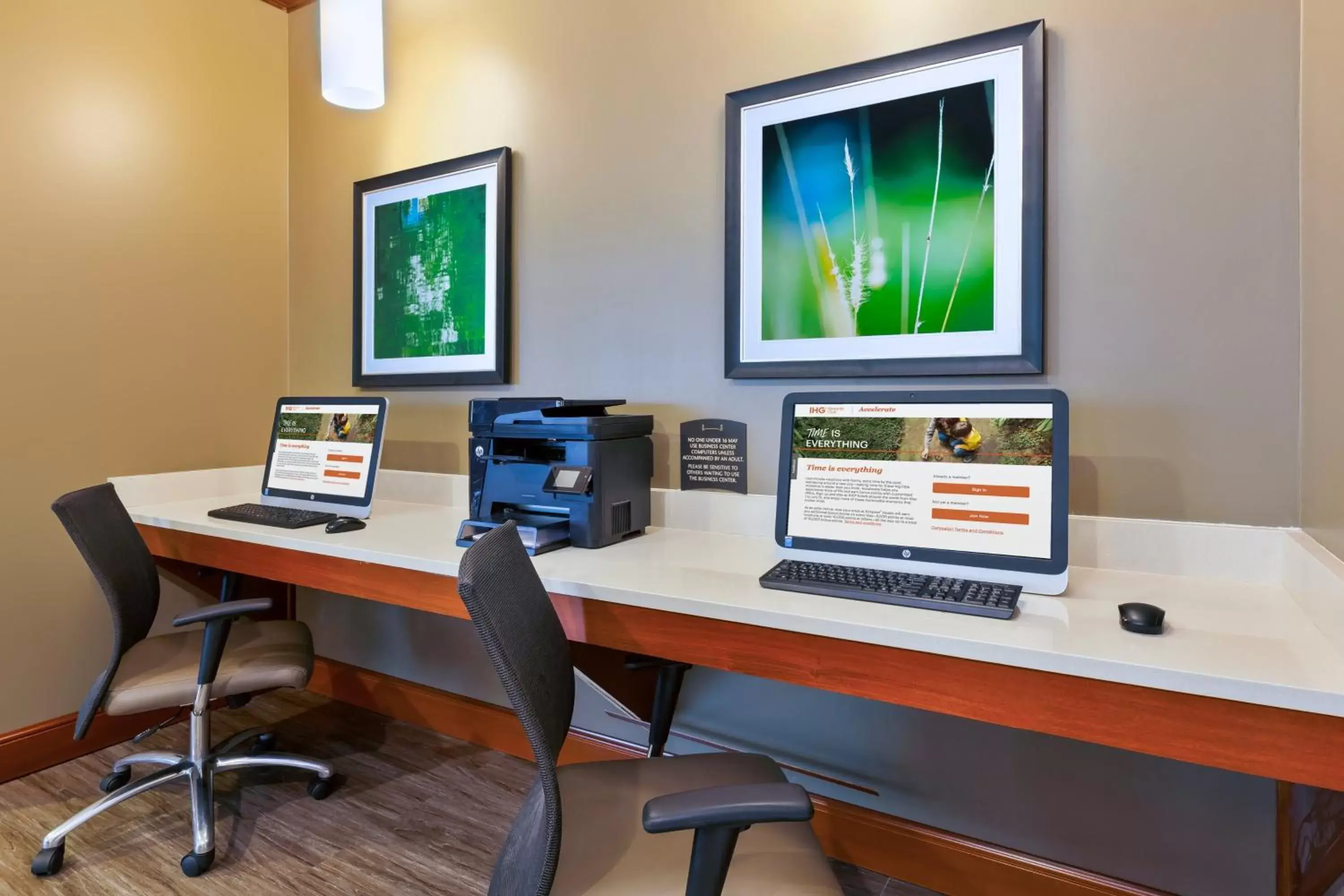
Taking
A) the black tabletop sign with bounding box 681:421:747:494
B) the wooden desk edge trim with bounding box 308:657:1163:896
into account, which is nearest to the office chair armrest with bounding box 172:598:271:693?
the wooden desk edge trim with bounding box 308:657:1163:896

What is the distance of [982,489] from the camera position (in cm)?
151

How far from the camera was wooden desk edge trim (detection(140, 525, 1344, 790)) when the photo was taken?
97 centimetres

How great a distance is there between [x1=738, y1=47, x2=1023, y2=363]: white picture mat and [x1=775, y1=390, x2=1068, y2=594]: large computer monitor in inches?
8.6

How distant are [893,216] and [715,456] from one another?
0.78 metres

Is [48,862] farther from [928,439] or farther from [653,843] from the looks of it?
[928,439]

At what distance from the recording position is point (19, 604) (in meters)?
2.32

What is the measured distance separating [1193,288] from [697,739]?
1.65m

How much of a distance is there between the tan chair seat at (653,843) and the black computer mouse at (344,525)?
116cm

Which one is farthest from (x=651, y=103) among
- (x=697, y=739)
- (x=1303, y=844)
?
(x=1303, y=844)

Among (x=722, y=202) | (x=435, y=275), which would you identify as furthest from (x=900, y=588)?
(x=435, y=275)

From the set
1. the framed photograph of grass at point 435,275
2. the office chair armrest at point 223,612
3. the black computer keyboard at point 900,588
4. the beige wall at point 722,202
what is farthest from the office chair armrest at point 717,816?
the framed photograph of grass at point 435,275

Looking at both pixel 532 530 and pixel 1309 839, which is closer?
pixel 1309 839

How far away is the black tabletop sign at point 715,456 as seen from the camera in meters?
2.03

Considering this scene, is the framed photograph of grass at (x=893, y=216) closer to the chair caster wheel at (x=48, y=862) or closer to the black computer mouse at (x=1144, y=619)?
the black computer mouse at (x=1144, y=619)
